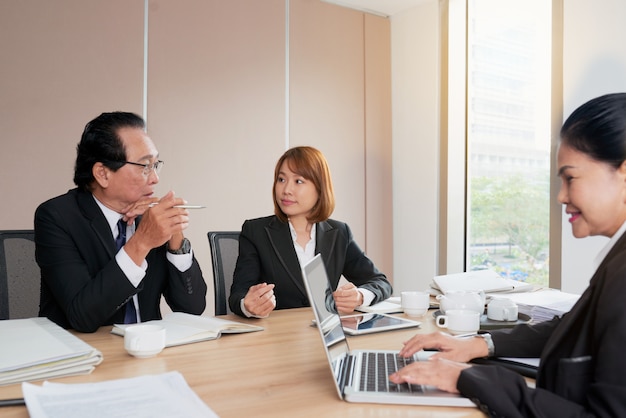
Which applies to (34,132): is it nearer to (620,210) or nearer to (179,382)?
(179,382)

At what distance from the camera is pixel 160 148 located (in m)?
3.81

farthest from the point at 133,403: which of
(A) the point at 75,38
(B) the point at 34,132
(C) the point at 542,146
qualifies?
(C) the point at 542,146

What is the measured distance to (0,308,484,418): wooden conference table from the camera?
1.01 meters

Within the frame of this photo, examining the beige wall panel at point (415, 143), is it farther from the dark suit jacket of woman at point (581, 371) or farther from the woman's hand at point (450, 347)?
the dark suit jacket of woman at point (581, 371)

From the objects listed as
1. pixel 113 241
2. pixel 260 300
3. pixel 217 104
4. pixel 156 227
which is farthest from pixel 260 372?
pixel 217 104

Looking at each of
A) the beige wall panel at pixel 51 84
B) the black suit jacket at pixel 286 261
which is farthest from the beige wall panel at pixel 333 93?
the black suit jacket at pixel 286 261

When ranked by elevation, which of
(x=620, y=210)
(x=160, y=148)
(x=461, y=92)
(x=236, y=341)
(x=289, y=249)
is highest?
(x=461, y=92)

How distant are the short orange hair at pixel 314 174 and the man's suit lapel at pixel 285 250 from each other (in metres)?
0.09

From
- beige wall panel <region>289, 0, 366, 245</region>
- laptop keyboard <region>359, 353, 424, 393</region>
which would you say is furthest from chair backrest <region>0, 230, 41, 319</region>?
beige wall panel <region>289, 0, 366, 245</region>

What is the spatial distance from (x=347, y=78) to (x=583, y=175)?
3.82 meters

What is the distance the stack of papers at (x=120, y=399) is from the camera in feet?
3.05

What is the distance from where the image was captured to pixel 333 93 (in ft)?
15.4

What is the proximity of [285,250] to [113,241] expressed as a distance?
74cm

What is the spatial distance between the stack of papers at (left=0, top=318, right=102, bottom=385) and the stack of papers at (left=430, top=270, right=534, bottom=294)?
1.35 m
